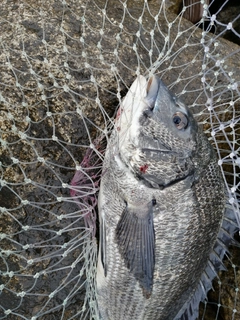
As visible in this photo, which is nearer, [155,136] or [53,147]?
[155,136]

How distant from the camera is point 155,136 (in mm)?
2141

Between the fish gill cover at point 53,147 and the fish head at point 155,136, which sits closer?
the fish head at point 155,136

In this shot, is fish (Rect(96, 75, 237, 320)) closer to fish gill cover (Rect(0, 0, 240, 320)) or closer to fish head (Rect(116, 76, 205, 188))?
fish head (Rect(116, 76, 205, 188))

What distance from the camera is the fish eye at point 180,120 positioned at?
218cm

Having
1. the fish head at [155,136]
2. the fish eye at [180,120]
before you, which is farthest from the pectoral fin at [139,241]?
the fish eye at [180,120]

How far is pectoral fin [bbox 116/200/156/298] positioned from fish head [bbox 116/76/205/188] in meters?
0.17

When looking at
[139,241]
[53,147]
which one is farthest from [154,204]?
[53,147]

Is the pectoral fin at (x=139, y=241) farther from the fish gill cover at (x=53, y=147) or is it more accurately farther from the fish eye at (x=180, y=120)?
the fish eye at (x=180, y=120)

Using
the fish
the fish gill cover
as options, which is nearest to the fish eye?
the fish

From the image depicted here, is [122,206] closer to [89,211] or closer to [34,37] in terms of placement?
[89,211]

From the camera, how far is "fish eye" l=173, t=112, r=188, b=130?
2184 millimetres

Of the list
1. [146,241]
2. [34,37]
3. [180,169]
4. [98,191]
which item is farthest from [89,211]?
[34,37]

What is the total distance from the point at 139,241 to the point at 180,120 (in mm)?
655

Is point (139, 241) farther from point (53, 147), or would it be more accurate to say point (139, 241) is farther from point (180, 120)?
point (53, 147)
